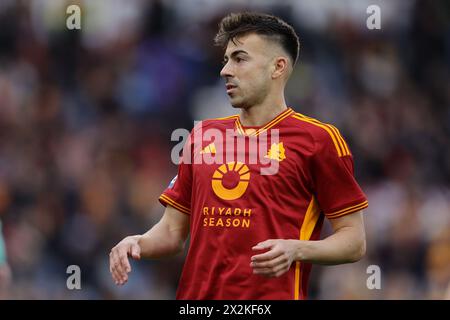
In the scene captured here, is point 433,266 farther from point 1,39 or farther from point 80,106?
point 1,39

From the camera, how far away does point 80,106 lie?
923 centimetres

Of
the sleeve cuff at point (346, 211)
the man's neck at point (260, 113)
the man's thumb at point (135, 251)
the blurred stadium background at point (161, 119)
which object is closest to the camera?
the man's thumb at point (135, 251)

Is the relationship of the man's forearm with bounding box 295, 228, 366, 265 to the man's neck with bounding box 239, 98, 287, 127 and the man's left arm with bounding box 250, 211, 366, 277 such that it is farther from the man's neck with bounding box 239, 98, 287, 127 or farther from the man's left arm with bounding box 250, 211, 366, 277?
the man's neck with bounding box 239, 98, 287, 127

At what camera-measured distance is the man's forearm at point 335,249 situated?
4.23 m

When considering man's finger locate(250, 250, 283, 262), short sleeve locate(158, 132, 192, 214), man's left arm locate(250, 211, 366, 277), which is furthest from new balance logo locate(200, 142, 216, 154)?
man's finger locate(250, 250, 283, 262)

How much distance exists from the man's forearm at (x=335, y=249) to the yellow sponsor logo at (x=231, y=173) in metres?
0.42

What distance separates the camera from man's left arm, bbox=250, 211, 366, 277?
13.0 ft

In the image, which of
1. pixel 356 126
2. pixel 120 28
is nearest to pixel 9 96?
pixel 120 28

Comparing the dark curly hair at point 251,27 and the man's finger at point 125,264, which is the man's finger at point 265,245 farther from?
the dark curly hair at point 251,27

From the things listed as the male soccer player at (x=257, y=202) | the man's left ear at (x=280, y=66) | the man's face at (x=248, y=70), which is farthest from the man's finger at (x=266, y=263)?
the man's left ear at (x=280, y=66)

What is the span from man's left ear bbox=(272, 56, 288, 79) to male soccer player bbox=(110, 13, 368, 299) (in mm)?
61

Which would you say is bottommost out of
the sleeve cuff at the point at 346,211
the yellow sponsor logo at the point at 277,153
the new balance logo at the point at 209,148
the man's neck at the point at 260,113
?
the sleeve cuff at the point at 346,211

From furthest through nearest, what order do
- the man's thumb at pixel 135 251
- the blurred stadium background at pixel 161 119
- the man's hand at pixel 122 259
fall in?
the blurred stadium background at pixel 161 119
the man's thumb at pixel 135 251
the man's hand at pixel 122 259

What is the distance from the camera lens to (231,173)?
14.7 feet
